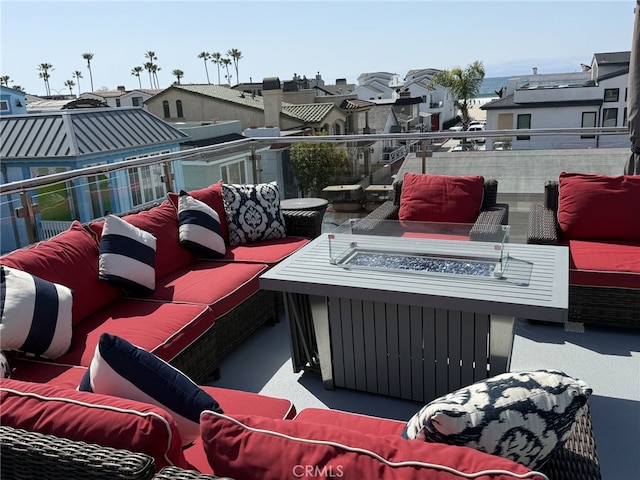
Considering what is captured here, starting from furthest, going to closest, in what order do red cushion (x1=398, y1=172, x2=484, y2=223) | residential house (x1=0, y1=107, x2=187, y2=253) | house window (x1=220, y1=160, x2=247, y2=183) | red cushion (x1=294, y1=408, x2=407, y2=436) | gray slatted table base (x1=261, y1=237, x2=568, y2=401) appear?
residential house (x1=0, y1=107, x2=187, y2=253)
house window (x1=220, y1=160, x2=247, y2=183)
red cushion (x1=398, y1=172, x2=484, y2=223)
gray slatted table base (x1=261, y1=237, x2=568, y2=401)
red cushion (x1=294, y1=408, x2=407, y2=436)

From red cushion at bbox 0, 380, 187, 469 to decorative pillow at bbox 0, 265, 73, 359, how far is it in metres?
A: 0.99

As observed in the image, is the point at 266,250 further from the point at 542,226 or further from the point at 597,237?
the point at 597,237

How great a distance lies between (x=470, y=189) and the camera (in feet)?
13.7

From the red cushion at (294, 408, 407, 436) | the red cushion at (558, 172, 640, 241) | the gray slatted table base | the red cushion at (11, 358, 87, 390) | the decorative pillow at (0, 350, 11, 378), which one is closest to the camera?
the red cushion at (294, 408, 407, 436)

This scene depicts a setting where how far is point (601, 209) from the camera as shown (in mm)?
3639

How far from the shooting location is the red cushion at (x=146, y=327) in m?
2.46

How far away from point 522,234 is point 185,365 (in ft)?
8.15

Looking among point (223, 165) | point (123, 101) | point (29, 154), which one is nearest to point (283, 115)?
point (29, 154)

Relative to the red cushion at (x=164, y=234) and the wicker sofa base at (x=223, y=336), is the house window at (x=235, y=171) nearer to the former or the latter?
the red cushion at (x=164, y=234)

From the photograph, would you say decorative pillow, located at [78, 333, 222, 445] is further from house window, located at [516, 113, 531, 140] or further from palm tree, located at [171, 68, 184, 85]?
palm tree, located at [171, 68, 184, 85]

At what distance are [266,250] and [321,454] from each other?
2.71 m

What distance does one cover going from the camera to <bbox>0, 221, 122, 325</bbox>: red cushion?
263 cm

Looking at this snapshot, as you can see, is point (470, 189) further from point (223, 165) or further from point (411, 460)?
point (411, 460)

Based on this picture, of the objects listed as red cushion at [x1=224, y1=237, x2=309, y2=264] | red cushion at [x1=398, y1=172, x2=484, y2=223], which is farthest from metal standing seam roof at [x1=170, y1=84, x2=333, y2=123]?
red cushion at [x1=224, y1=237, x2=309, y2=264]
